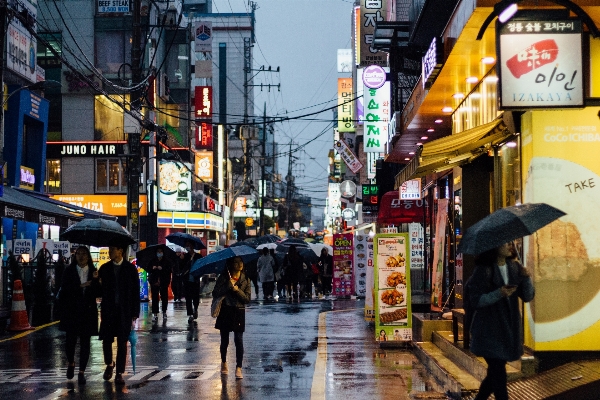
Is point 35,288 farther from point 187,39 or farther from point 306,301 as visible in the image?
point 187,39

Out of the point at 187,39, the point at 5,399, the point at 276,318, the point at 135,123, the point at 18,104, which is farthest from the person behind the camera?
the point at 187,39

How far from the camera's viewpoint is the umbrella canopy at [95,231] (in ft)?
47.1

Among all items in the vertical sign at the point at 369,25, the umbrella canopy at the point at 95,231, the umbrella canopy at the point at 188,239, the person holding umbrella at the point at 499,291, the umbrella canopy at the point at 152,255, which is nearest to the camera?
the person holding umbrella at the point at 499,291

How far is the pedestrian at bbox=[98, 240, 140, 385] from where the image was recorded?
1162 centimetres

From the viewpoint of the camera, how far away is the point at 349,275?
107ft

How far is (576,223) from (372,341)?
709 centimetres

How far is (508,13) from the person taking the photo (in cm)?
943

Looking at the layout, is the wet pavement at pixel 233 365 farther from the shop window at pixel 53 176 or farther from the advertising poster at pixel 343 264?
the shop window at pixel 53 176

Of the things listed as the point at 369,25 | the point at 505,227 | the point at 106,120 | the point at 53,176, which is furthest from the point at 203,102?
the point at 505,227

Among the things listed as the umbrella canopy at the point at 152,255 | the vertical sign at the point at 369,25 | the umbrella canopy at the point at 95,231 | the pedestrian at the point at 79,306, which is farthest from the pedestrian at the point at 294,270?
the pedestrian at the point at 79,306

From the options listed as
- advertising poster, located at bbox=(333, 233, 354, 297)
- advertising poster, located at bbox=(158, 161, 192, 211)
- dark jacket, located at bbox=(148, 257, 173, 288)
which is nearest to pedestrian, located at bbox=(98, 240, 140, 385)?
dark jacket, located at bbox=(148, 257, 173, 288)

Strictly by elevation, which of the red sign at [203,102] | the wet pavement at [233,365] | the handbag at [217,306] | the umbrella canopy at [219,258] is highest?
the red sign at [203,102]

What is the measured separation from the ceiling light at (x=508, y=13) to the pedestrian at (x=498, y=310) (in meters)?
2.83

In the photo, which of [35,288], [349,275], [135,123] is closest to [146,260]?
[35,288]
